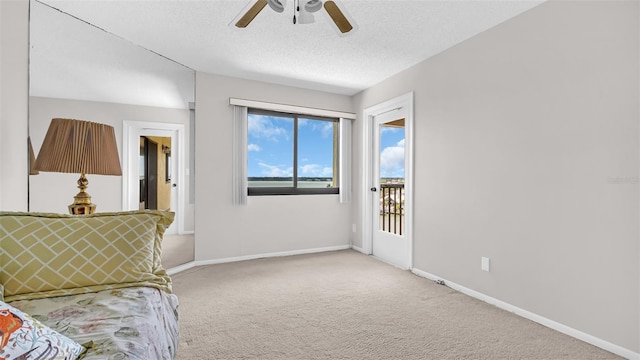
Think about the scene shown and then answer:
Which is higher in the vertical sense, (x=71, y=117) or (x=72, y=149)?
(x=71, y=117)

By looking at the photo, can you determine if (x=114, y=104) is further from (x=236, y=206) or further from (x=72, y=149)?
(x=236, y=206)

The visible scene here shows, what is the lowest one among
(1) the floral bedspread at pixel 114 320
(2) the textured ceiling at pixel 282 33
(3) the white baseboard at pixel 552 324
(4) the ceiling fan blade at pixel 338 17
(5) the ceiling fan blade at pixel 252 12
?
(3) the white baseboard at pixel 552 324

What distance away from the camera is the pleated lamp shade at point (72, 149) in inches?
75.7

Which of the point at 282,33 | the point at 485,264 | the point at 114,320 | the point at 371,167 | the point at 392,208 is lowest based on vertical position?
the point at 485,264

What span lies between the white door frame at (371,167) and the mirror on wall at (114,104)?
88.7 inches

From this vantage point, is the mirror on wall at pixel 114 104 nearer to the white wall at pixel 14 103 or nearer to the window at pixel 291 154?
the white wall at pixel 14 103

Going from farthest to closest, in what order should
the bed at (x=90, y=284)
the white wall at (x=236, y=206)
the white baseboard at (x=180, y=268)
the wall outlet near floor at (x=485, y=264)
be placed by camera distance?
the white wall at (x=236, y=206) < the white baseboard at (x=180, y=268) < the wall outlet near floor at (x=485, y=264) < the bed at (x=90, y=284)

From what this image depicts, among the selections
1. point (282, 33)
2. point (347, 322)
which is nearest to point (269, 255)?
point (347, 322)

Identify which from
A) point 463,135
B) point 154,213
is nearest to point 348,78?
point 463,135

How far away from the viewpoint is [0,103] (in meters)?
1.92

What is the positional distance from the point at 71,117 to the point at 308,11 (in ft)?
6.67

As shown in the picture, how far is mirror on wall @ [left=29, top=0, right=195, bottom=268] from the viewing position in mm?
2240

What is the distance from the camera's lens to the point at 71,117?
2.38 m

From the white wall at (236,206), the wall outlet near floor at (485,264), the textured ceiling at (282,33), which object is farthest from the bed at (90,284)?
the wall outlet near floor at (485,264)
